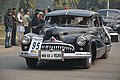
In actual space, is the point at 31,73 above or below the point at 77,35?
below

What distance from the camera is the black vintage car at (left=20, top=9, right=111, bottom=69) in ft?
35.1

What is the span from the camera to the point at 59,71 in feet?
35.5

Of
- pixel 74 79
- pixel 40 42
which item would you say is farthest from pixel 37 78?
pixel 40 42

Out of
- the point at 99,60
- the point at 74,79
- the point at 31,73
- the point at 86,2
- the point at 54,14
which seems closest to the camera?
the point at 74,79

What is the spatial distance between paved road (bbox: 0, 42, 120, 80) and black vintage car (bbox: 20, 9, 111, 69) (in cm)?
35

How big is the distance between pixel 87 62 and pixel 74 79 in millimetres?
1757

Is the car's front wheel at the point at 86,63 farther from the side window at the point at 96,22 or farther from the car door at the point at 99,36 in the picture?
the side window at the point at 96,22

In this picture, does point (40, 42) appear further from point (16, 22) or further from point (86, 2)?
point (86, 2)

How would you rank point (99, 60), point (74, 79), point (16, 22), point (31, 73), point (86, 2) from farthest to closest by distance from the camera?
point (86, 2), point (16, 22), point (99, 60), point (31, 73), point (74, 79)

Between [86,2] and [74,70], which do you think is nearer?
[74,70]

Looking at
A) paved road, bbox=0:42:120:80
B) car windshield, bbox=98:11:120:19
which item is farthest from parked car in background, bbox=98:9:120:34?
paved road, bbox=0:42:120:80

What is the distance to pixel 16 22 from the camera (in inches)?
744

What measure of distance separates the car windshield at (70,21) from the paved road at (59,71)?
47.6 inches

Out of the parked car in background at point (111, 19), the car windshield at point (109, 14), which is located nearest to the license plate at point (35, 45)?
the parked car in background at point (111, 19)
